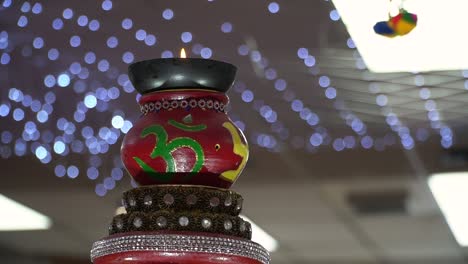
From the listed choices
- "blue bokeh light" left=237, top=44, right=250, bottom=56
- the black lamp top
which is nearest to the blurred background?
"blue bokeh light" left=237, top=44, right=250, bottom=56

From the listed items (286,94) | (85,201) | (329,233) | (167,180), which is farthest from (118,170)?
(167,180)

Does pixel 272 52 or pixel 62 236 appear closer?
pixel 272 52

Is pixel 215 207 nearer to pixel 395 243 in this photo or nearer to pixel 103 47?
pixel 103 47

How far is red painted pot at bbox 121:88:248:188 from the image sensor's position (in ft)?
2.84

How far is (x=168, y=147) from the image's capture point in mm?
867

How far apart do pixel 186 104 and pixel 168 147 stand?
4cm

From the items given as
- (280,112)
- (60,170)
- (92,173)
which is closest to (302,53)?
(280,112)

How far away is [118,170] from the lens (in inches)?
191

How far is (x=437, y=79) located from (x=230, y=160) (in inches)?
114

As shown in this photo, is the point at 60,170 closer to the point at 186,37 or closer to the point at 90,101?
the point at 90,101

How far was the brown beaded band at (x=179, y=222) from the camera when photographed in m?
0.84

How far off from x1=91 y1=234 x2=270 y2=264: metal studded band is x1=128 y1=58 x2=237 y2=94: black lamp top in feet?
0.45

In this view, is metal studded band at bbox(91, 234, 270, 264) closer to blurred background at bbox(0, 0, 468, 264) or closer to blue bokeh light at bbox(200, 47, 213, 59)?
blurred background at bbox(0, 0, 468, 264)

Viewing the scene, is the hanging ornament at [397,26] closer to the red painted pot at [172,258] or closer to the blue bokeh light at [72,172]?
the red painted pot at [172,258]
